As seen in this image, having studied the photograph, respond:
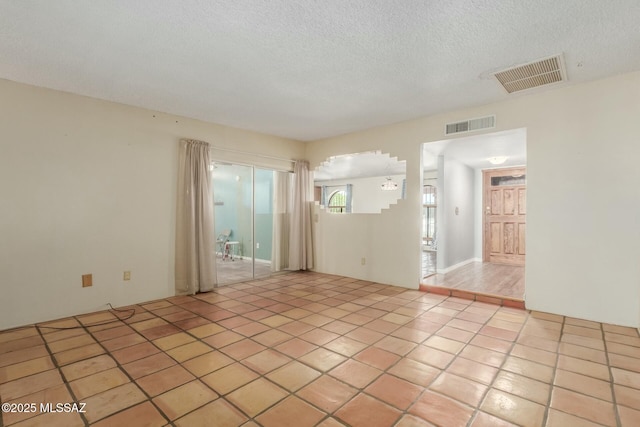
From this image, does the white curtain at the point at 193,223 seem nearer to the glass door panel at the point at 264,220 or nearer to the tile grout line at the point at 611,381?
the glass door panel at the point at 264,220

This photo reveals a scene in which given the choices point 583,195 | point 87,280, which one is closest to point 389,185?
point 583,195

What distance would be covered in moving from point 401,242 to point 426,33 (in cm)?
304

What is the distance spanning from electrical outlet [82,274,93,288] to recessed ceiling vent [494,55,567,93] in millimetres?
4963

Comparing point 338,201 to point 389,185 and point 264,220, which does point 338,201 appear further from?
point 264,220

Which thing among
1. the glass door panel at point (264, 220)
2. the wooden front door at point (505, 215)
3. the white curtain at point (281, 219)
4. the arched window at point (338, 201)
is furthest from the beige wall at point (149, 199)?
the arched window at point (338, 201)

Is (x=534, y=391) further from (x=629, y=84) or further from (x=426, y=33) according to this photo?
(x=629, y=84)

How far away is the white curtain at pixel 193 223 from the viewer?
4219 mm

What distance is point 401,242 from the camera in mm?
4672

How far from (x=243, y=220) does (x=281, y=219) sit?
0.73 metres

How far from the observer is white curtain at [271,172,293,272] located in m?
5.84

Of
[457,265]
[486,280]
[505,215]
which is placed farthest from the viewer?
[505,215]

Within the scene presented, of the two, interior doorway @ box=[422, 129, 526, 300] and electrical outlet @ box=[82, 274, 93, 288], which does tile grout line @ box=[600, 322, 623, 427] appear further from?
electrical outlet @ box=[82, 274, 93, 288]

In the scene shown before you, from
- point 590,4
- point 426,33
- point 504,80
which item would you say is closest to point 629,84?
point 504,80

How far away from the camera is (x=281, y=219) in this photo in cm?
593
